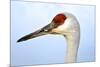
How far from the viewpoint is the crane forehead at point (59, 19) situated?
202cm

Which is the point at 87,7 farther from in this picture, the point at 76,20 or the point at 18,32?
the point at 18,32

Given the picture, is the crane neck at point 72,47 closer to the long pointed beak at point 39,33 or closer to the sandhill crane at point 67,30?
the sandhill crane at point 67,30

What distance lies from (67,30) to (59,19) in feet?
0.47

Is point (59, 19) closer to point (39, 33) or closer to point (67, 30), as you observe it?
point (67, 30)

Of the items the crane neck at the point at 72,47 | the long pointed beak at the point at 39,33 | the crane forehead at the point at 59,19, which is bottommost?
the crane neck at the point at 72,47

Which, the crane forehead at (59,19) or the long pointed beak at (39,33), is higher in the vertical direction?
the crane forehead at (59,19)

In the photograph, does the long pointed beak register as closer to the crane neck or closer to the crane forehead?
the crane forehead

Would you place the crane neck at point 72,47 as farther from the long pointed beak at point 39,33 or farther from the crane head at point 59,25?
the long pointed beak at point 39,33

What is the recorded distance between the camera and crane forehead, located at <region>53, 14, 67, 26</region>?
2023mm

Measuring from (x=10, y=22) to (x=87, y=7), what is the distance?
855mm

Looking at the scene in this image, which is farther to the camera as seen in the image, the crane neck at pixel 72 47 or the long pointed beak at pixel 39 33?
the crane neck at pixel 72 47

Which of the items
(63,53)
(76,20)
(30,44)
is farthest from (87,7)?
(30,44)

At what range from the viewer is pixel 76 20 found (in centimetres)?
210

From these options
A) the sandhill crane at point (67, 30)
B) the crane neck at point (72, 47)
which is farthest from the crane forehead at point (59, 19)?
the crane neck at point (72, 47)
